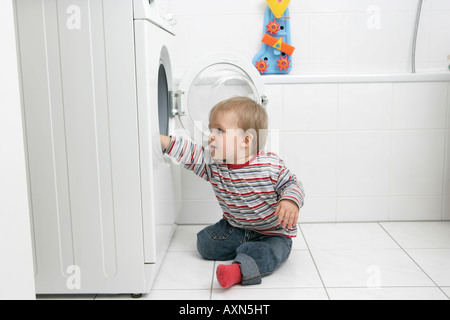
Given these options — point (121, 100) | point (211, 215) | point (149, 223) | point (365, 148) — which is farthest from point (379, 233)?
point (121, 100)

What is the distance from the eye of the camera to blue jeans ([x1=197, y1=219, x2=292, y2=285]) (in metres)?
1.42

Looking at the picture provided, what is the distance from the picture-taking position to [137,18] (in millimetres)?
1188

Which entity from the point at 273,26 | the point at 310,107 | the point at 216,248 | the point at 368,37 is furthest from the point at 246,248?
the point at 368,37

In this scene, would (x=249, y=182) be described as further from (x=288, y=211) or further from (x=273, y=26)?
(x=273, y=26)

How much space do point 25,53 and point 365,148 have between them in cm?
139

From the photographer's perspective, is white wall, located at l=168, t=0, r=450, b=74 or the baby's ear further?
white wall, located at l=168, t=0, r=450, b=74

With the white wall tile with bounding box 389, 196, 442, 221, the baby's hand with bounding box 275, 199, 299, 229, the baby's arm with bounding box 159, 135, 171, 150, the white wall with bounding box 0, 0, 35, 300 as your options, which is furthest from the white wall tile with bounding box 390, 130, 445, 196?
the white wall with bounding box 0, 0, 35, 300

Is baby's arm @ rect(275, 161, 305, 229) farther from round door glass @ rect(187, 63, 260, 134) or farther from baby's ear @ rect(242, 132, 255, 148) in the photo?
round door glass @ rect(187, 63, 260, 134)

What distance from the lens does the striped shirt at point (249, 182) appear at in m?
1.55

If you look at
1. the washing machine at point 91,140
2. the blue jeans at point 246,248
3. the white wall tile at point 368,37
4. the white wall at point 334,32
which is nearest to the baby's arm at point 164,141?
the washing machine at point 91,140

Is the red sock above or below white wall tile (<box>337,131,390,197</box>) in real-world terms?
below

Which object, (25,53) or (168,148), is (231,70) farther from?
(25,53)

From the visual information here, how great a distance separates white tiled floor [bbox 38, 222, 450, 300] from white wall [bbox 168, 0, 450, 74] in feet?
2.33
